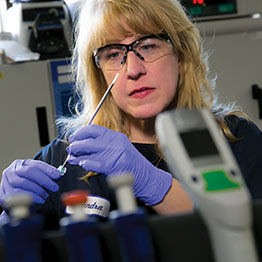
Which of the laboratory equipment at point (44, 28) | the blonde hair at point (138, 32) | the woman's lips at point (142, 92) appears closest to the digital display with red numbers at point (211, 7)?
the laboratory equipment at point (44, 28)

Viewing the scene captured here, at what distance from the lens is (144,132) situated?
1.50 metres

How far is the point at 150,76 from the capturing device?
1334mm

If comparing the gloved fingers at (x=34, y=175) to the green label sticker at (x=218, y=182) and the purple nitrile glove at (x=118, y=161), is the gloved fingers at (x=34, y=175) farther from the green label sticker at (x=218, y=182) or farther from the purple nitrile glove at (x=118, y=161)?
the green label sticker at (x=218, y=182)

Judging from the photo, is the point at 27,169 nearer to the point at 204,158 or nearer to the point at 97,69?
the point at 97,69

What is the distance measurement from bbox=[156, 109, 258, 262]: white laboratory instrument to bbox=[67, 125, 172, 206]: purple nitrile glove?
0.74 meters

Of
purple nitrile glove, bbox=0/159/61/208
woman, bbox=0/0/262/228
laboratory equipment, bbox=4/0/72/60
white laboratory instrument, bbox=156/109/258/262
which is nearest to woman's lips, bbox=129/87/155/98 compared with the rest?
woman, bbox=0/0/262/228

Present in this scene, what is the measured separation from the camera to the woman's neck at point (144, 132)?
4.91 ft

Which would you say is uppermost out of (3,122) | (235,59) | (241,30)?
(241,30)

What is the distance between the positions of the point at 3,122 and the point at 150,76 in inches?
54.8

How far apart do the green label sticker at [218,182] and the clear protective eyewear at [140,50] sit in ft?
3.09

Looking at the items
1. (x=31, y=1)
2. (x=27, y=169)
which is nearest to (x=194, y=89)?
(x=27, y=169)

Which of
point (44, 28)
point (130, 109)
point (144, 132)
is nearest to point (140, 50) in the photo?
point (130, 109)

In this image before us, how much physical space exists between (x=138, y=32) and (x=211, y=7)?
152 centimetres

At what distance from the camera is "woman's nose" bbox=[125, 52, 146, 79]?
1.31 meters
